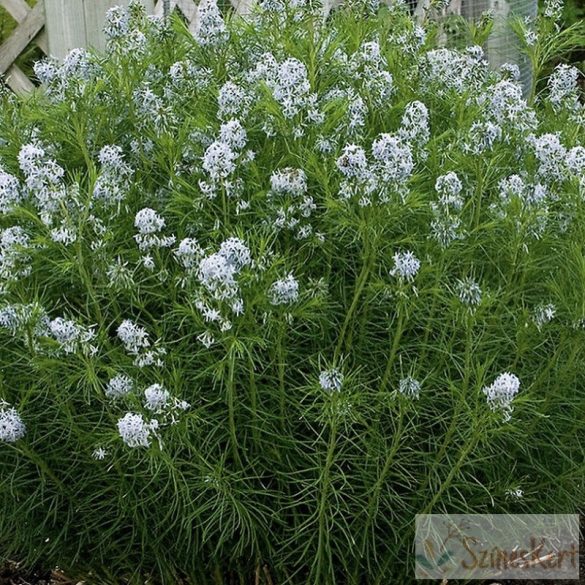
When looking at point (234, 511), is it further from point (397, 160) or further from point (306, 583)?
point (397, 160)

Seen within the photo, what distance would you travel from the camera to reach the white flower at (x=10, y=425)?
10.6ft

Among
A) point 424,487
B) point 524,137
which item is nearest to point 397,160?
point 524,137

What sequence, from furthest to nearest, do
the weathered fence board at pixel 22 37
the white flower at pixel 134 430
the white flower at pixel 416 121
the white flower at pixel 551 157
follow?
the weathered fence board at pixel 22 37
the white flower at pixel 416 121
the white flower at pixel 551 157
the white flower at pixel 134 430

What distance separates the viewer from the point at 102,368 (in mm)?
3205

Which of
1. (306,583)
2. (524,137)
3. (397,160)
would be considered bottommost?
(306,583)

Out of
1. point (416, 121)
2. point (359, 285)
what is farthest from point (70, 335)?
point (416, 121)

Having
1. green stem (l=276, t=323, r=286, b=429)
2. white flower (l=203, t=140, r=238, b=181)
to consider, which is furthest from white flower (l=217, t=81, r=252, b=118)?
green stem (l=276, t=323, r=286, b=429)

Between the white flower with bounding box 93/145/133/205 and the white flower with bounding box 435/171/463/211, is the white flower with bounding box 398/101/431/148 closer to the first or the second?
the white flower with bounding box 435/171/463/211

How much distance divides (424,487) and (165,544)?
3.20ft

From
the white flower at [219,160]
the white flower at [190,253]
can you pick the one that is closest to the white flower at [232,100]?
the white flower at [219,160]

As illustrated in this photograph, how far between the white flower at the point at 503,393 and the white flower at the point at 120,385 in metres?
1.05

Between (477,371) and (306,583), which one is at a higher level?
(477,371)

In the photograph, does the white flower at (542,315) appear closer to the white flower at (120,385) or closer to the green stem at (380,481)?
the green stem at (380,481)

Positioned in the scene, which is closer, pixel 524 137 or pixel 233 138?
pixel 233 138
